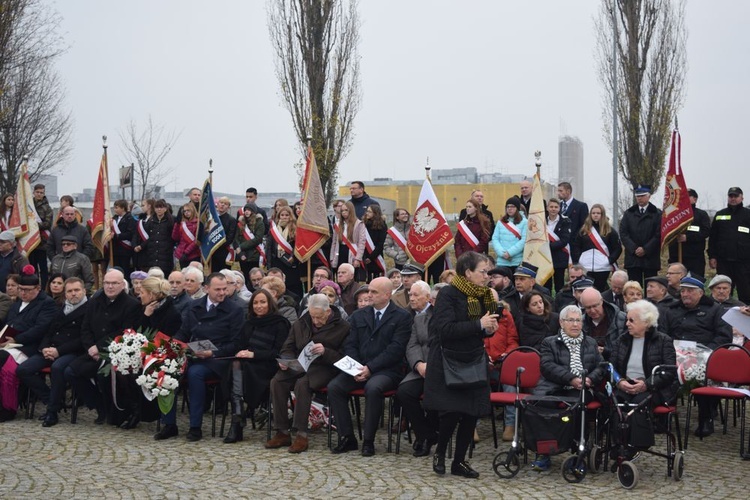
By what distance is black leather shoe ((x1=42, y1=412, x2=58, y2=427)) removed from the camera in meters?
11.3

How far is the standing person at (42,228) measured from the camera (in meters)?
18.1

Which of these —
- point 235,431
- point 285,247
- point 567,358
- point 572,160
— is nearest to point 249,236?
point 285,247

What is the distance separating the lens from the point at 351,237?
15.8m

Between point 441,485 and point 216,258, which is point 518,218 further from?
point 441,485

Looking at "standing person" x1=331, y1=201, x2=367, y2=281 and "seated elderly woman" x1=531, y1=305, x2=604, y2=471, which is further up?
"standing person" x1=331, y1=201, x2=367, y2=281

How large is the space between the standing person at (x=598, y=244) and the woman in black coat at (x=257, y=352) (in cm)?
582

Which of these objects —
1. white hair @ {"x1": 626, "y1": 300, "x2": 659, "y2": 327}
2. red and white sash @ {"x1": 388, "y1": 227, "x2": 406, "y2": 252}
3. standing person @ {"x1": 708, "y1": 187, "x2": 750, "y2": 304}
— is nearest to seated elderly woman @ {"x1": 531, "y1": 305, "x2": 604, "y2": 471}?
white hair @ {"x1": 626, "y1": 300, "x2": 659, "y2": 327}

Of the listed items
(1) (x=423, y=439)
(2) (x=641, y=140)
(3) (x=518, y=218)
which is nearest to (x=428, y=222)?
(3) (x=518, y=218)

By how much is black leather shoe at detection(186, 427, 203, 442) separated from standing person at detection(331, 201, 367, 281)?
18.6 ft

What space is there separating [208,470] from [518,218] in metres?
7.39

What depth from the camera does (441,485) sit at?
8.40 m

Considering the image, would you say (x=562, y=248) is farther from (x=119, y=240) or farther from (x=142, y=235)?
(x=119, y=240)

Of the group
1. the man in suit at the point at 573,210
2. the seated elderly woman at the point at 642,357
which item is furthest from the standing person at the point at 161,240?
the seated elderly woman at the point at 642,357

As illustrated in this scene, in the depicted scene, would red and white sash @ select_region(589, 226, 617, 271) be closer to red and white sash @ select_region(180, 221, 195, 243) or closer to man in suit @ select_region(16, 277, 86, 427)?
red and white sash @ select_region(180, 221, 195, 243)
